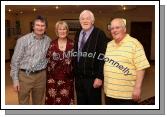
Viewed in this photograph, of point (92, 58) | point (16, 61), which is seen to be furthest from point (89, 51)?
point (16, 61)

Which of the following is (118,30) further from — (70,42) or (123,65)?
(70,42)

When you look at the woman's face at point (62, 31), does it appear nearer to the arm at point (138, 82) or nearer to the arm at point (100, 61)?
the arm at point (100, 61)

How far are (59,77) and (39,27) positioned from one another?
0.41 meters

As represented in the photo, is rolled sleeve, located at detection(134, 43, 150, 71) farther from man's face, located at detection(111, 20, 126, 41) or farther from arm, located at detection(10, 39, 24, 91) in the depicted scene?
arm, located at detection(10, 39, 24, 91)

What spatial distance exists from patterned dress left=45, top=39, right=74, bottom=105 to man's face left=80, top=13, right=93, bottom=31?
0.15m

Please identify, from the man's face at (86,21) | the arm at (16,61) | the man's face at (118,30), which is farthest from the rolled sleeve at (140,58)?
the arm at (16,61)

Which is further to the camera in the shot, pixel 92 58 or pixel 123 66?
pixel 92 58

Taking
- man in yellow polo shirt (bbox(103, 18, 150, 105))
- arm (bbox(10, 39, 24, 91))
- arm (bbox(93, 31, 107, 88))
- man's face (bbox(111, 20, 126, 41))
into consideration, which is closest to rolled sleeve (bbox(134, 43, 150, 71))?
man in yellow polo shirt (bbox(103, 18, 150, 105))

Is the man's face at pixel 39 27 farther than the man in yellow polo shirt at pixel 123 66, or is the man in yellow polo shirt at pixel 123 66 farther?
the man's face at pixel 39 27

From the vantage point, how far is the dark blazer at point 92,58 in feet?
7.98

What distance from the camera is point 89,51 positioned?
8.04 feet

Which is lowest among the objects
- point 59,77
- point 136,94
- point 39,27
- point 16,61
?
point 136,94

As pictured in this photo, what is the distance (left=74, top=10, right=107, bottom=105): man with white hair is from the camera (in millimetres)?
2436

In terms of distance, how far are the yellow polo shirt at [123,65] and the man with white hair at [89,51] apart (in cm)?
7
